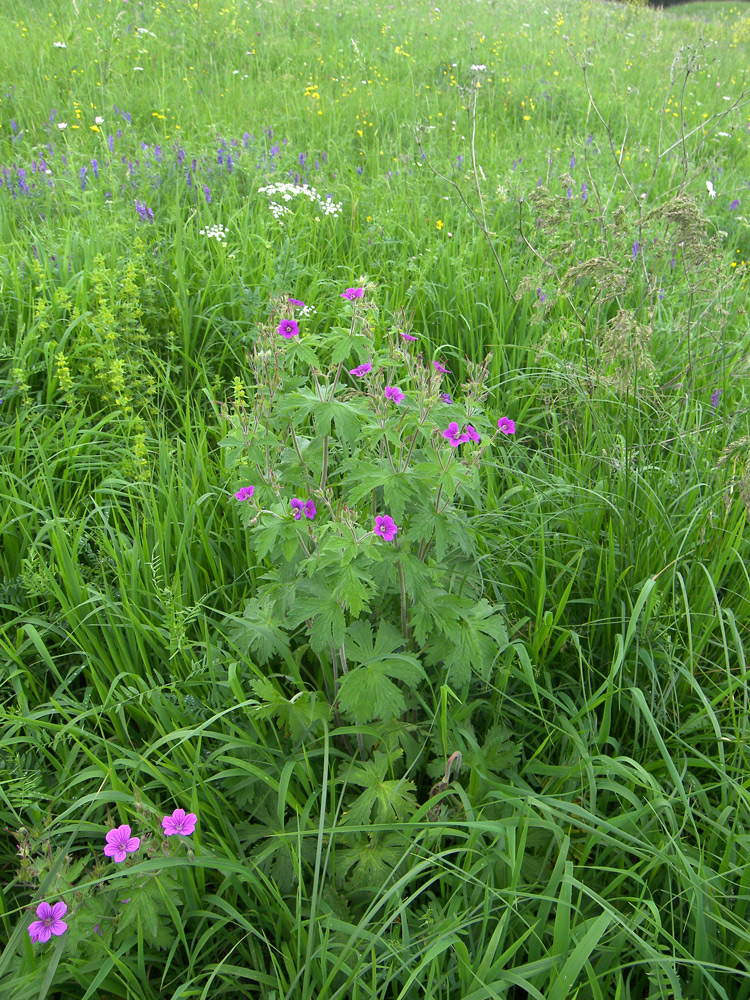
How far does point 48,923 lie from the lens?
115 centimetres

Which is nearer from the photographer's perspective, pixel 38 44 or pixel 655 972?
pixel 655 972

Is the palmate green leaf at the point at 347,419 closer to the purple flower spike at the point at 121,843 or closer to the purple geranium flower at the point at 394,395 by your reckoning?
the purple geranium flower at the point at 394,395

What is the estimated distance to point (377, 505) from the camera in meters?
1.60

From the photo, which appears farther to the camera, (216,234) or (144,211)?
(144,211)

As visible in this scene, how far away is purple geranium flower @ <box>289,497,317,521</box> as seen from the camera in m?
1.42

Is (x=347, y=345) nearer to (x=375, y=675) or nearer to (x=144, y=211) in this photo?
(x=375, y=675)

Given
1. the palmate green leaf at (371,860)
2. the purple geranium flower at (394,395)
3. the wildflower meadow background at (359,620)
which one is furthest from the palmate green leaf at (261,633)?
the purple geranium flower at (394,395)

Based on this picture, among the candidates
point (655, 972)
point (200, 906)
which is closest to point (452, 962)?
point (655, 972)

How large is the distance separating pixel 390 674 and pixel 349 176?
11.7ft

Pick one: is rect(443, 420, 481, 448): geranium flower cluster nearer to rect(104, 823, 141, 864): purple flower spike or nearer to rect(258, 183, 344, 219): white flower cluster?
rect(104, 823, 141, 864): purple flower spike

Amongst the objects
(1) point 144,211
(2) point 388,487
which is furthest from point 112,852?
(1) point 144,211

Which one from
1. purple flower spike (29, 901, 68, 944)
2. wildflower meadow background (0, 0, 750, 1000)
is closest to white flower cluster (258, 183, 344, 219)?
wildflower meadow background (0, 0, 750, 1000)

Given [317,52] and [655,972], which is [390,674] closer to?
[655,972]

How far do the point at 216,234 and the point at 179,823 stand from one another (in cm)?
255
